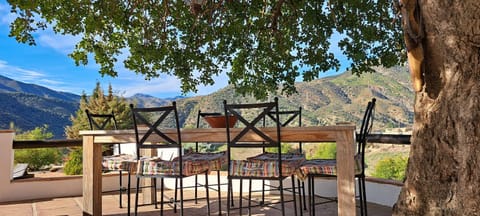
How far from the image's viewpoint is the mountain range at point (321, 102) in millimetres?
5783

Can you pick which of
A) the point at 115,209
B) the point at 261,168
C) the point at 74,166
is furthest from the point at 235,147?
the point at 74,166

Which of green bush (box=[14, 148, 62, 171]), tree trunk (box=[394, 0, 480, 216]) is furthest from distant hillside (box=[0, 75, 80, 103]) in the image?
tree trunk (box=[394, 0, 480, 216])

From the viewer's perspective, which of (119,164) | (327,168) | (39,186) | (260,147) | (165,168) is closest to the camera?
(327,168)

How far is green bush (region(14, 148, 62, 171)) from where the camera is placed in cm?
595

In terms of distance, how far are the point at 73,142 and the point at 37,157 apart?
2.20 m

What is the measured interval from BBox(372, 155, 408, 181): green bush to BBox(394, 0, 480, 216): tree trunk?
260cm

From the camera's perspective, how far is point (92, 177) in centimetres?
316

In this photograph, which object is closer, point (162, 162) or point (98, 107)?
point (162, 162)

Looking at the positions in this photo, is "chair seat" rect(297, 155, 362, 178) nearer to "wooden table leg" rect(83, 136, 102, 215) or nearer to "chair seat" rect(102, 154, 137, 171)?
"chair seat" rect(102, 154, 137, 171)

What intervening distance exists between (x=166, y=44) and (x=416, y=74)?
3432 millimetres

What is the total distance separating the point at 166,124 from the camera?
3898 millimetres

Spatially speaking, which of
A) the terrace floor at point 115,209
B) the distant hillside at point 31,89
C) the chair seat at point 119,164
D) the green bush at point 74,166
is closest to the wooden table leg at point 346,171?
the terrace floor at point 115,209

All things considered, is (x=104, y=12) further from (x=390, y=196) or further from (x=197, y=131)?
(x=390, y=196)

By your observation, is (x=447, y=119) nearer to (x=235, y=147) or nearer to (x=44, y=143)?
(x=235, y=147)
